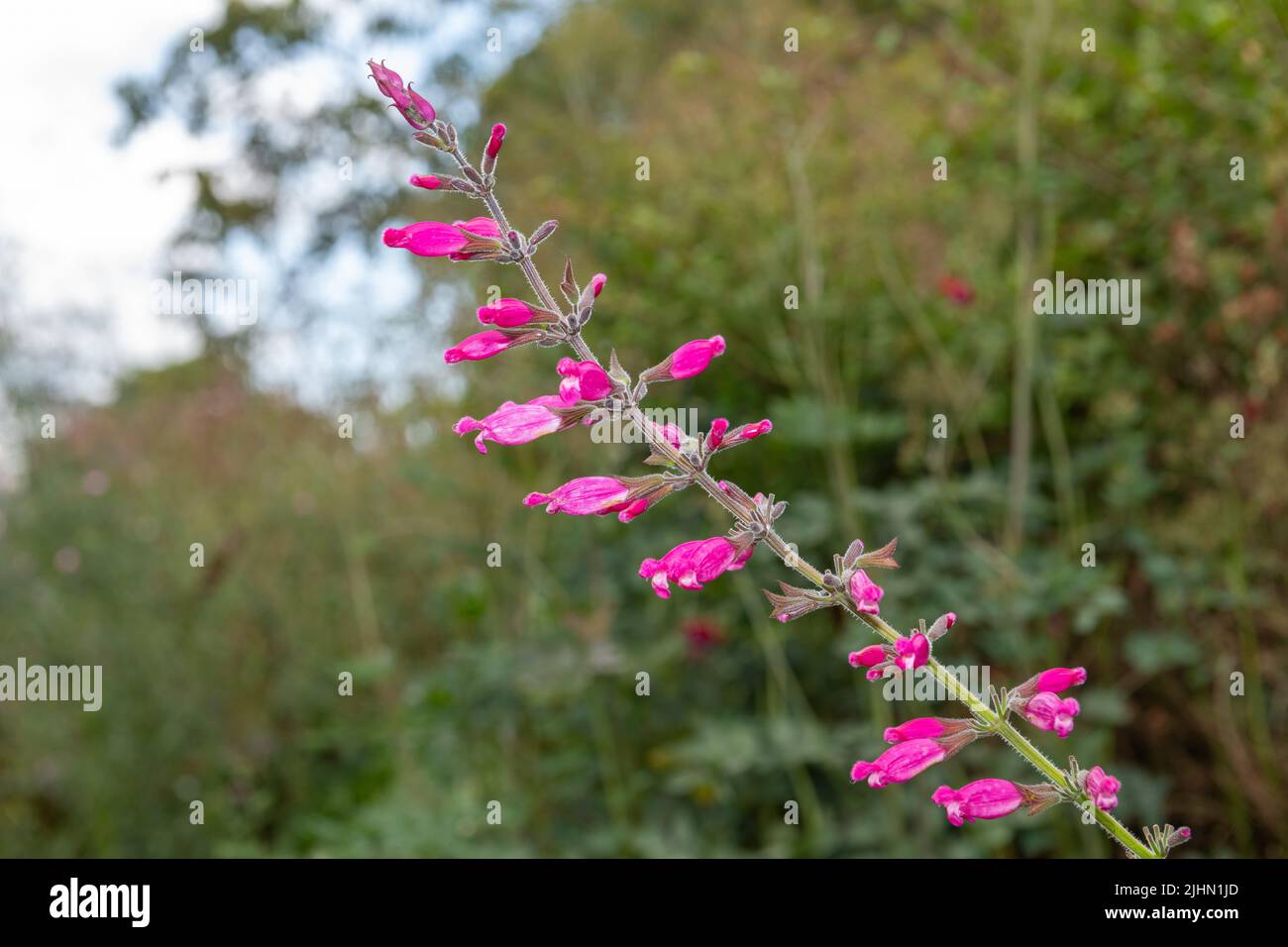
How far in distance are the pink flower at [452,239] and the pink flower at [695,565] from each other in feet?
1.07

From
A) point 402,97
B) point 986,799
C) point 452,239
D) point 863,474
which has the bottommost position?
point 986,799

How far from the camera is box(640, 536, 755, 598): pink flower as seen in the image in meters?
0.95

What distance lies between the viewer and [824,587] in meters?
0.89

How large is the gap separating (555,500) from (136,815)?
15.1 feet

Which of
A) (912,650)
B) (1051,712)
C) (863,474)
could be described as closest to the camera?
(912,650)

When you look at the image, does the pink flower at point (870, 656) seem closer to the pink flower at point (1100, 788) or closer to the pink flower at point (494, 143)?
the pink flower at point (1100, 788)

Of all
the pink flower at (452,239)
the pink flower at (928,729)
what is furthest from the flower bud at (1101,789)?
the pink flower at (452,239)

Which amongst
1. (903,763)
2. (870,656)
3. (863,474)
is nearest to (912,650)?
(870,656)

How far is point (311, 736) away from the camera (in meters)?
4.52

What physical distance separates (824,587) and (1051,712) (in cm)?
25

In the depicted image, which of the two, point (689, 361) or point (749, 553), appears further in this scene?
point (689, 361)

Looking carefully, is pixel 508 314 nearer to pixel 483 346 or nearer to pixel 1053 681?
pixel 483 346

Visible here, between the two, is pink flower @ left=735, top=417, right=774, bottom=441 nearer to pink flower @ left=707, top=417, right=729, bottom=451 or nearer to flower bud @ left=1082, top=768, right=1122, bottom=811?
pink flower @ left=707, top=417, right=729, bottom=451

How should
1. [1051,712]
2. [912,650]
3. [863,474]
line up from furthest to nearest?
1. [863,474]
2. [1051,712]
3. [912,650]
